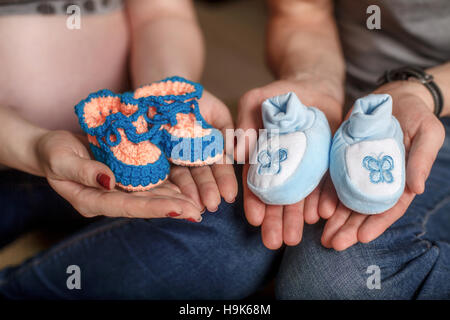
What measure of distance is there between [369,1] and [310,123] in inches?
16.0

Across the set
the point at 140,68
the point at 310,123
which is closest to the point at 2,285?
the point at 140,68

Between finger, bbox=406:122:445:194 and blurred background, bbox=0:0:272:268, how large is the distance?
A: 2.85 feet

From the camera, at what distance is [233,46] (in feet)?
6.54

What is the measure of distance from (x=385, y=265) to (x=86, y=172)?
485 mm

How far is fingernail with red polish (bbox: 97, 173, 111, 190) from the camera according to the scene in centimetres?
60

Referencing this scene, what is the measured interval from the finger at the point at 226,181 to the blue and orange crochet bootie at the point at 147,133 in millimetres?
24

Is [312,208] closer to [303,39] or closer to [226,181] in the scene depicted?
[226,181]

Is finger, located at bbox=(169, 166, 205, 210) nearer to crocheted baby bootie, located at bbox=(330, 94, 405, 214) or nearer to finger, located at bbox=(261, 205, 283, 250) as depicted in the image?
finger, located at bbox=(261, 205, 283, 250)

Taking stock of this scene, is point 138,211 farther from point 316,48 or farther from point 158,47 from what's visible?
point 316,48

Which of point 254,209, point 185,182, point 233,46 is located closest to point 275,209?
point 254,209

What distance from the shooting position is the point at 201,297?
2.73 ft
